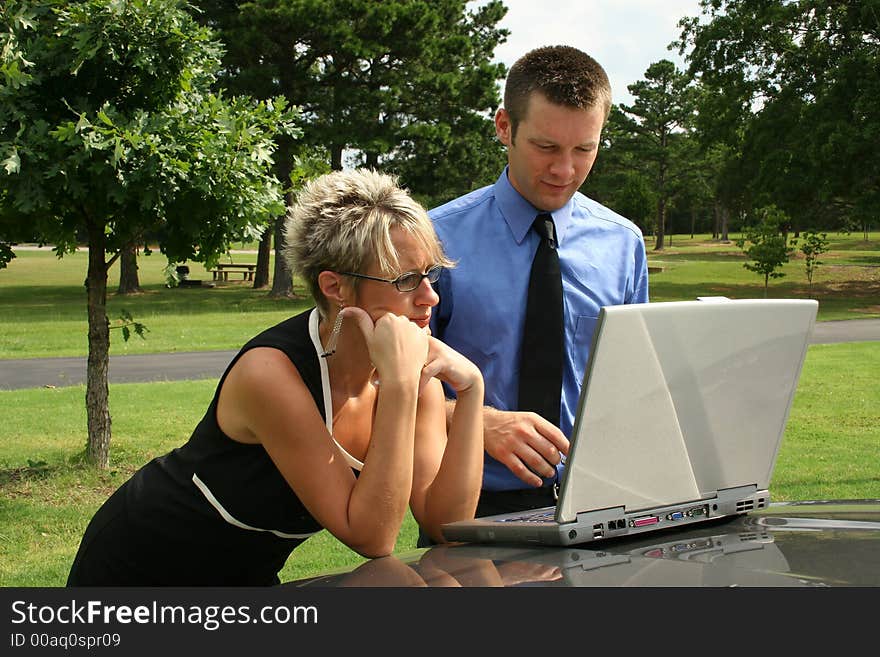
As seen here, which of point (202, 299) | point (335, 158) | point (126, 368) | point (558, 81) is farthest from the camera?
point (335, 158)

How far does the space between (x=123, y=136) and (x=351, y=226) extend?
18.1ft

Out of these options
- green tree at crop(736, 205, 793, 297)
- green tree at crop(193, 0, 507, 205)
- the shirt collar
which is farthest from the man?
green tree at crop(736, 205, 793, 297)

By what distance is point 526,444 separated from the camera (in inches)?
104

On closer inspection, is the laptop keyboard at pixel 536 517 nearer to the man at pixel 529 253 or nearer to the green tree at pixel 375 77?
the man at pixel 529 253

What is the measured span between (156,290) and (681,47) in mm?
21700

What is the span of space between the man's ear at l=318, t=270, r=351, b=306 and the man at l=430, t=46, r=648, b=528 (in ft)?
1.87

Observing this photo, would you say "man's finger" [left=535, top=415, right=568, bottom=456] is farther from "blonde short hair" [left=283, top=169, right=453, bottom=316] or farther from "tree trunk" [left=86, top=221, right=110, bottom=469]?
"tree trunk" [left=86, top=221, right=110, bottom=469]

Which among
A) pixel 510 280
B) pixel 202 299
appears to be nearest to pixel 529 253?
pixel 510 280

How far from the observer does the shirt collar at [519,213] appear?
3.14 meters

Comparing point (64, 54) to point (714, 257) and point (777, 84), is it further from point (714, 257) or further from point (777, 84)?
point (714, 257)

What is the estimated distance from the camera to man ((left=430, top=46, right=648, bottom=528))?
9.37ft

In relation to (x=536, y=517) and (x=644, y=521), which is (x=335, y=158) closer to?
(x=536, y=517)

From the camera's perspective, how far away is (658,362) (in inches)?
72.6

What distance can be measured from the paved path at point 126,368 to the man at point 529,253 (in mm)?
12619
